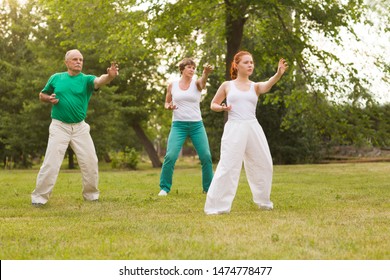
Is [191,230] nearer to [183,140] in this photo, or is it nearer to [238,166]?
[238,166]

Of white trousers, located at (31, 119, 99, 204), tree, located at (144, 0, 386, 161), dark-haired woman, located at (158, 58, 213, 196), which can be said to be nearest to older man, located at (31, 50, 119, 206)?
white trousers, located at (31, 119, 99, 204)

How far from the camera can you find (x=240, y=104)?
748 cm

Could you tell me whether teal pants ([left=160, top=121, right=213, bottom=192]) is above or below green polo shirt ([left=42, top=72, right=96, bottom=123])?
below

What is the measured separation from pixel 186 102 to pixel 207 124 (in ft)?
77.9

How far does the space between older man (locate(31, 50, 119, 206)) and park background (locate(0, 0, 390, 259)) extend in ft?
1.51

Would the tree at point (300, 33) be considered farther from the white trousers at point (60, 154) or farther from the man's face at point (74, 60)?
the white trousers at point (60, 154)

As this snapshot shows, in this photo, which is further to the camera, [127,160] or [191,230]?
[127,160]

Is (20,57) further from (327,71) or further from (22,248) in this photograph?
(22,248)

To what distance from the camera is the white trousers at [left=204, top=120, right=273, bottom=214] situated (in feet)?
23.9

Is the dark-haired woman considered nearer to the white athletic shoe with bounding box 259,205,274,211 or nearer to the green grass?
the green grass

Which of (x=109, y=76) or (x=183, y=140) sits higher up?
(x=109, y=76)

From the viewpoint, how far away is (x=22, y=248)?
16.4 feet

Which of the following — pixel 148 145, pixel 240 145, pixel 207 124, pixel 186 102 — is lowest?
pixel 148 145

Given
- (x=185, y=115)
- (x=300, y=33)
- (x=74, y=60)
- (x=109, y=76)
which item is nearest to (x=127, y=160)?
(x=300, y=33)
